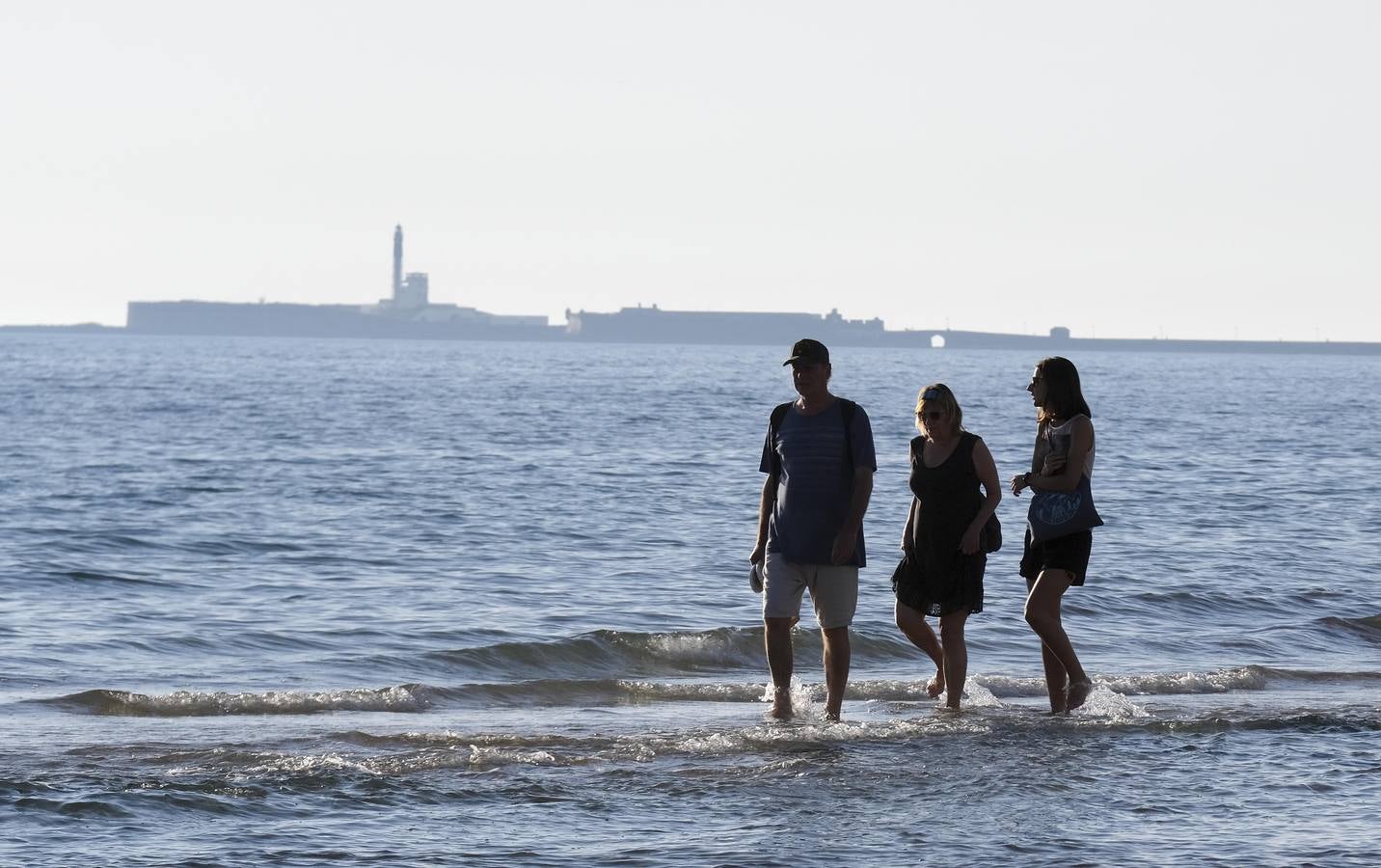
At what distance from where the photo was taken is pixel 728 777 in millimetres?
6414

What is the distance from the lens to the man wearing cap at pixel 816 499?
23.3 feet

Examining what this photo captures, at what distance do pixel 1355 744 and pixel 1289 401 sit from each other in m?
55.5

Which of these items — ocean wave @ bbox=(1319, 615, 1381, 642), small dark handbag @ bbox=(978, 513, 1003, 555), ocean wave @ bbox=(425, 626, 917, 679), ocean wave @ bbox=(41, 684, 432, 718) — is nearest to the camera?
small dark handbag @ bbox=(978, 513, 1003, 555)

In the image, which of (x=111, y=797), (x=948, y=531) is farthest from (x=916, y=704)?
(x=111, y=797)

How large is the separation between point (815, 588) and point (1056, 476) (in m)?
1.09

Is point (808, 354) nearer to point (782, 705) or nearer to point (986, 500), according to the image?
point (986, 500)

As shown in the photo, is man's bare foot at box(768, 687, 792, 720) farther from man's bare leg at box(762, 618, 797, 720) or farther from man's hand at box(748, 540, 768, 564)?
man's hand at box(748, 540, 768, 564)

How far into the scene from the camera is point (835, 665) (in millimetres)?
7500

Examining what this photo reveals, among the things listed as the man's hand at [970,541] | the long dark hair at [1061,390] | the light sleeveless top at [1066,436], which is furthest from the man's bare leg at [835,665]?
the long dark hair at [1061,390]

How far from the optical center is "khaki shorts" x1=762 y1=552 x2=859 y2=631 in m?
7.29

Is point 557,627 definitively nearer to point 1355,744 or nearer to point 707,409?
point 1355,744

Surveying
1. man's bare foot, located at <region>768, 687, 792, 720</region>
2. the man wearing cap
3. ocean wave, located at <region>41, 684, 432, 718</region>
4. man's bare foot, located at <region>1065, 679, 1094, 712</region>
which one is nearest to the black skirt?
man's bare foot, located at <region>1065, 679, 1094, 712</region>

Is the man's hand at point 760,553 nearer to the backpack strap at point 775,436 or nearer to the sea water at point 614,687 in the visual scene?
the backpack strap at point 775,436

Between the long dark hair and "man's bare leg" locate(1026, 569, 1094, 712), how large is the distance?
0.68 metres
